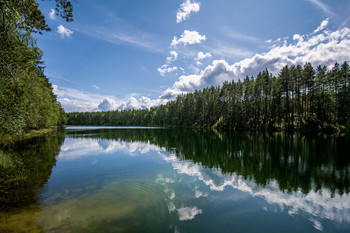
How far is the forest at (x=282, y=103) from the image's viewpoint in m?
50.6

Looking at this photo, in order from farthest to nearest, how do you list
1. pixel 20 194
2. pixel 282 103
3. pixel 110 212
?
pixel 282 103, pixel 20 194, pixel 110 212

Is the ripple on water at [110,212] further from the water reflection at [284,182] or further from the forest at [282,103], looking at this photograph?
the forest at [282,103]

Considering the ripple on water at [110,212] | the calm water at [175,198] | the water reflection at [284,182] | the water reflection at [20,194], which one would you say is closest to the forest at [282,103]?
the water reflection at [284,182]

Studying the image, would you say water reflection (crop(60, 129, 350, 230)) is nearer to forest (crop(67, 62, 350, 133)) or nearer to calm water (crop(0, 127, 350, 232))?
calm water (crop(0, 127, 350, 232))

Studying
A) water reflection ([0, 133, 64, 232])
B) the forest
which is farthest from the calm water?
the forest

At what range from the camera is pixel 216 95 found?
103 meters

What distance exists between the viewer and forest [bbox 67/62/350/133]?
5059 centimetres

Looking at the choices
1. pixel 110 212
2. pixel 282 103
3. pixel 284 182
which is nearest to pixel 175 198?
pixel 110 212

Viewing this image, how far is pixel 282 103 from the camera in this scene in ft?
217

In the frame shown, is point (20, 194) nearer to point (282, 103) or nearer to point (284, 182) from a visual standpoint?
point (284, 182)

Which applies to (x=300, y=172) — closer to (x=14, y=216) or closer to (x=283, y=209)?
(x=283, y=209)

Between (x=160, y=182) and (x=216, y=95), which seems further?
(x=216, y=95)

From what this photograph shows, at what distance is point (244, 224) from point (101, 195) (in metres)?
7.64

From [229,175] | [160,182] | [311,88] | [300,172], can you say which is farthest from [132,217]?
[311,88]
